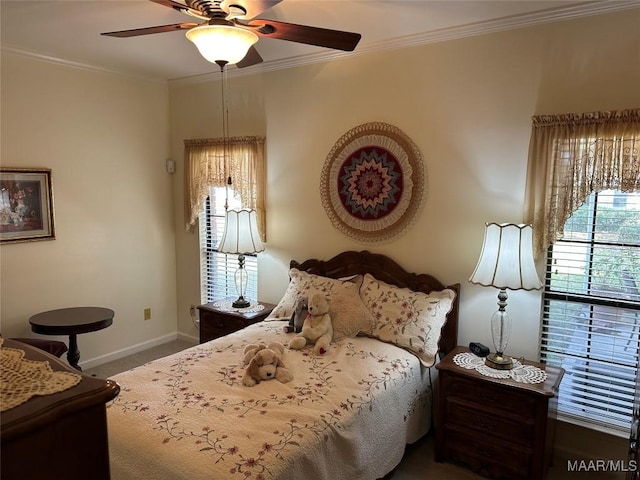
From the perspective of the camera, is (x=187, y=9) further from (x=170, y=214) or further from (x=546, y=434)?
(x=170, y=214)

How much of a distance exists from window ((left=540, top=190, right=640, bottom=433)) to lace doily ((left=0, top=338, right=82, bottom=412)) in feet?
8.85

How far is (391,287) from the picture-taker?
3.18 meters

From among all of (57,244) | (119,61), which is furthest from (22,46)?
(57,244)

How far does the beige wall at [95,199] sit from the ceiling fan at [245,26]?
1987 mm

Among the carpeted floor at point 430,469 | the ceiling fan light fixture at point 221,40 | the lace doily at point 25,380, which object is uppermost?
the ceiling fan light fixture at point 221,40

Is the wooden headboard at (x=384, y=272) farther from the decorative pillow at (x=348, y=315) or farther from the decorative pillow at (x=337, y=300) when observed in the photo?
the decorative pillow at (x=348, y=315)

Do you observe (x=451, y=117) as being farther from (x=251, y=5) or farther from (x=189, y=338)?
(x=189, y=338)

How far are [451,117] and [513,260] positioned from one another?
107 cm

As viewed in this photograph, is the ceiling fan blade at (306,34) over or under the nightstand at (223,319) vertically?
over

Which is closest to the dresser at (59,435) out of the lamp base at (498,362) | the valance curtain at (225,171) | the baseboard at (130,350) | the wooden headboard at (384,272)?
the lamp base at (498,362)

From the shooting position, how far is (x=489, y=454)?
257 cm

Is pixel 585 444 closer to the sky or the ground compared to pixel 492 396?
closer to the ground

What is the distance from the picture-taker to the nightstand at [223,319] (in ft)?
11.8

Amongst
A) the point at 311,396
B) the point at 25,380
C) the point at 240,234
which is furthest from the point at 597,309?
the point at 25,380
